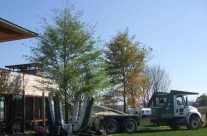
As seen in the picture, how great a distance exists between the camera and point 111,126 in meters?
26.6

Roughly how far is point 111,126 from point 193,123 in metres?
7.06

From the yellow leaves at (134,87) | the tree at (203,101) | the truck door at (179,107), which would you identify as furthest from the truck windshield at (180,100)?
the tree at (203,101)

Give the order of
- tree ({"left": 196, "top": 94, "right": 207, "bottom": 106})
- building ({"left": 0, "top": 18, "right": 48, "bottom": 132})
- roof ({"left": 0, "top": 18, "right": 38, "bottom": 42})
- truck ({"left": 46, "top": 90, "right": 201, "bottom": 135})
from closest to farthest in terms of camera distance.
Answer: roof ({"left": 0, "top": 18, "right": 38, "bottom": 42}), truck ({"left": 46, "top": 90, "right": 201, "bottom": 135}), building ({"left": 0, "top": 18, "right": 48, "bottom": 132}), tree ({"left": 196, "top": 94, "right": 207, "bottom": 106})

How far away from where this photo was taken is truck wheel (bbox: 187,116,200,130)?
30.0 metres

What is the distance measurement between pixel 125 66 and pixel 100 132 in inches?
469

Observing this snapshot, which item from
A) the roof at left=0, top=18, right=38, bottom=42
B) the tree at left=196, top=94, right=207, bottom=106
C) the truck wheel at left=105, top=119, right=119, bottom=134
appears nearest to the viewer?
the roof at left=0, top=18, right=38, bottom=42

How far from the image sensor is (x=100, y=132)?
80.8ft

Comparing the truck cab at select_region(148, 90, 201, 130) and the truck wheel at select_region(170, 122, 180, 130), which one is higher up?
the truck cab at select_region(148, 90, 201, 130)

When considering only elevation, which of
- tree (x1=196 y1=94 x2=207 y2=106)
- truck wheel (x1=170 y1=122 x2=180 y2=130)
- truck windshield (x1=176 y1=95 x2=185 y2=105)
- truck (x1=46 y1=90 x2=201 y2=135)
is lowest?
truck wheel (x1=170 y1=122 x2=180 y2=130)

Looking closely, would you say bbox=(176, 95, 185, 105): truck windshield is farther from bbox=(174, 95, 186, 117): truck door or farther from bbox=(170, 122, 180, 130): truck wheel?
bbox=(170, 122, 180, 130): truck wheel

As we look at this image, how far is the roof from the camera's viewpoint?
1185 cm

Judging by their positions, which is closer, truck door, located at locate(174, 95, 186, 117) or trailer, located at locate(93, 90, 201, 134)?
trailer, located at locate(93, 90, 201, 134)

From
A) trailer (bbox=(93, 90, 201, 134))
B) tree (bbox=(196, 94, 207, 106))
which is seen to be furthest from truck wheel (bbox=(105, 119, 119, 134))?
tree (bbox=(196, 94, 207, 106))

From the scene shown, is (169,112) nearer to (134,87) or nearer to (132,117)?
(132,117)
